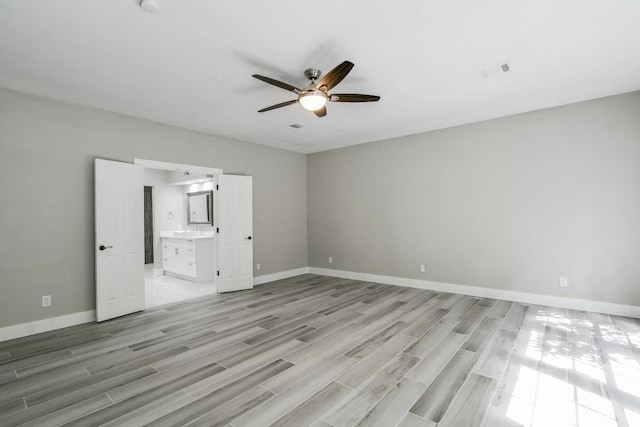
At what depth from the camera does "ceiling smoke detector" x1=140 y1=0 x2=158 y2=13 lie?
2164 millimetres

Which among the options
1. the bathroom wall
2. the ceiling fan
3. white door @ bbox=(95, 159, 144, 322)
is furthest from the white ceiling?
the bathroom wall

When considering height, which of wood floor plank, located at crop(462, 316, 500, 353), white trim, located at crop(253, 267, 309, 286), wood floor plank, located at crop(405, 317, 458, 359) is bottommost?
wood floor plank, located at crop(462, 316, 500, 353)

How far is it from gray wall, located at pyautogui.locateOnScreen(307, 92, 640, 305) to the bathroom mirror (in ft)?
10.3

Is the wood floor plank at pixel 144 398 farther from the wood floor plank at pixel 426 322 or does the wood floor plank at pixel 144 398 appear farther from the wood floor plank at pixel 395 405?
the wood floor plank at pixel 426 322

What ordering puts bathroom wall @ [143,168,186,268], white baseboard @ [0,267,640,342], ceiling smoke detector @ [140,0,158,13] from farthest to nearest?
1. bathroom wall @ [143,168,186,268]
2. white baseboard @ [0,267,640,342]
3. ceiling smoke detector @ [140,0,158,13]

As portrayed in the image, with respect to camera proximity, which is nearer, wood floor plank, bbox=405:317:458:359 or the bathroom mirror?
wood floor plank, bbox=405:317:458:359

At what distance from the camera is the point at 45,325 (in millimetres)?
3646

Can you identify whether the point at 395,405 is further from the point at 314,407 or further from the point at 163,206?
the point at 163,206

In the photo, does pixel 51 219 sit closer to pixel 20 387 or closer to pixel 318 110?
pixel 20 387

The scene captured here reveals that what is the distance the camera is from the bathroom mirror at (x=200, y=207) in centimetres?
725

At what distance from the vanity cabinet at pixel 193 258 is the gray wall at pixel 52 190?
1.98 metres

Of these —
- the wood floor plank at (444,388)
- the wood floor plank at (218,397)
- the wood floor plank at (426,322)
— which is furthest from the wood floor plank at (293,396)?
the wood floor plank at (426,322)

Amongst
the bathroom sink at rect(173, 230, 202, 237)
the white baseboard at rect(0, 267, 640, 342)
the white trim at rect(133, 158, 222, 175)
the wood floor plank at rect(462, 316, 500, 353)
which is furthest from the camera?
the bathroom sink at rect(173, 230, 202, 237)

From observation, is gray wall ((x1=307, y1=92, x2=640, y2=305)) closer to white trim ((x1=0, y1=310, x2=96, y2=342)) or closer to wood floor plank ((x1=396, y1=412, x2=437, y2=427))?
wood floor plank ((x1=396, y1=412, x2=437, y2=427))
